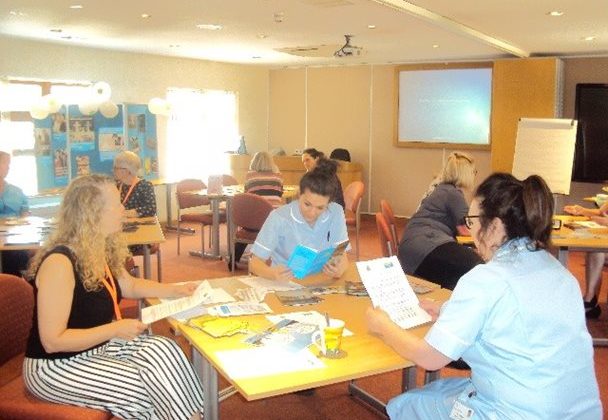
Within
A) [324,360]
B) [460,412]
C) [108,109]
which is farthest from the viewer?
[108,109]

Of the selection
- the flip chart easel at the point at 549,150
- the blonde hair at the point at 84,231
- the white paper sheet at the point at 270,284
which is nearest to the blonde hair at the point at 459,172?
the white paper sheet at the point at 270,284

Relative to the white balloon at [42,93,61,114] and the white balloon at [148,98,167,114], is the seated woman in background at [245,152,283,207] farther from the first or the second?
the white balloon at [42,93,61,114]

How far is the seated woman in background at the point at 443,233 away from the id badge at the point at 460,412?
1.90m

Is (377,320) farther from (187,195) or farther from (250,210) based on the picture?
(187,195)

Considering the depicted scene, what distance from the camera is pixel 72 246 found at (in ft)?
8.02

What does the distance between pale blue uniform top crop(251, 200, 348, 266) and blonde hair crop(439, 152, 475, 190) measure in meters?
1.28

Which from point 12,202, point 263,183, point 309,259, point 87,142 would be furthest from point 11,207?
point 309,259

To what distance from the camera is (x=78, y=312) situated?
2412mm

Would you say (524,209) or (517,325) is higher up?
(524,209)

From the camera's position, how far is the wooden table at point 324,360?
190cm

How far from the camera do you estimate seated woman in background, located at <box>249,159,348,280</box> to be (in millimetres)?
3241

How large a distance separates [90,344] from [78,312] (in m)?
0.13

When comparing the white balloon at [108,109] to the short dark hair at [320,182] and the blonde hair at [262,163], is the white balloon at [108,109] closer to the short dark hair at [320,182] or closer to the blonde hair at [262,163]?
the blonde hair at [262,163]

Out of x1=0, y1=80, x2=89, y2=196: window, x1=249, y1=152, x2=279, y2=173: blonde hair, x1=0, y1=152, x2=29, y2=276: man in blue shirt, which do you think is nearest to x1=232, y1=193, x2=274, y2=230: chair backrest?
x1=249, y1=152, x2=279, y2=173: blonde hair
